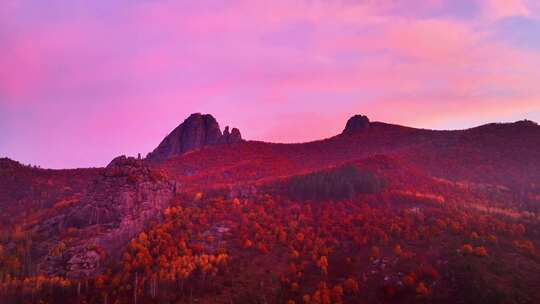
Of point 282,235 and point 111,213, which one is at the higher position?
point 111,213

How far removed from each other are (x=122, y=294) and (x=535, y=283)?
62.8m

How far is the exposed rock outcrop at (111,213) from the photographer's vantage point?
7325 centimetres

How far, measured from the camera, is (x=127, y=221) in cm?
8894

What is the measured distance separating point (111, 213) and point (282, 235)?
37.1 m

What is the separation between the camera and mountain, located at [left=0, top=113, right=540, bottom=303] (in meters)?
65.2

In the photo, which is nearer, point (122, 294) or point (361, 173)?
point (122, 294)

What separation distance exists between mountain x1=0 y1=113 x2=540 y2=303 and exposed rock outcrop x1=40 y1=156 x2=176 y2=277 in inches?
11.6

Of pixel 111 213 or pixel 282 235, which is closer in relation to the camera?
pixel 282 235

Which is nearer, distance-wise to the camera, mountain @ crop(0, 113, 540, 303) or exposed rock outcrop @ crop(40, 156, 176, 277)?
mountain @ crop(0, 113, 540, 303)

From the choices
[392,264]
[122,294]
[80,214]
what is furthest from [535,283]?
[80,214]

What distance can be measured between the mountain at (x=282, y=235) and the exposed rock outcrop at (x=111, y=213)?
30cm

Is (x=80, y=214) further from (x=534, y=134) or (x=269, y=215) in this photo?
(x=534, y=134)

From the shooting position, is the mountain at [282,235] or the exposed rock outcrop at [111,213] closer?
the mountain at [282,235]

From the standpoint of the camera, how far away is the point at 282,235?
283ft
